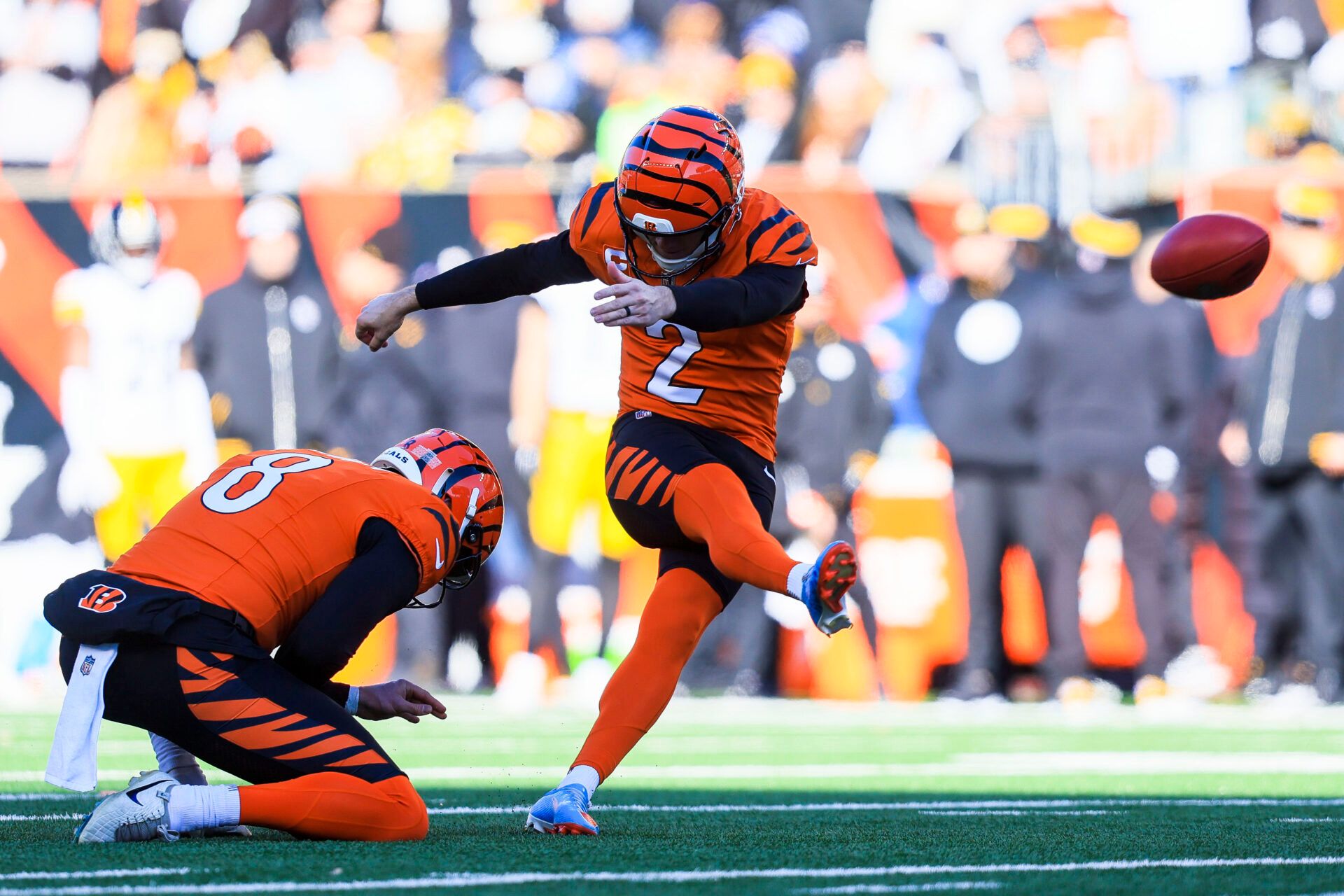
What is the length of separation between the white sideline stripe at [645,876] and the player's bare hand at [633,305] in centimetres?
108

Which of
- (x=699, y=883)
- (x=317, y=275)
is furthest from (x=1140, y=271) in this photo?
(x=699, y=883)

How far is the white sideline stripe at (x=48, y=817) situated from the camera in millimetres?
4328

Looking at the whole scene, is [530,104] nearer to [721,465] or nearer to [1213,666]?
[1213,666]

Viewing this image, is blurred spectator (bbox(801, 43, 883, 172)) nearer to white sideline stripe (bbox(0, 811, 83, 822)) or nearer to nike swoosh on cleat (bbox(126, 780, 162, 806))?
white sideline stripe (bbox(0, 811, 83, 822))

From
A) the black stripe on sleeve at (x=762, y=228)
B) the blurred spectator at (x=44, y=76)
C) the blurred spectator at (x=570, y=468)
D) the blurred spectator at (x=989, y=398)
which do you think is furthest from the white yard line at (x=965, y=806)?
the blurred spectator at (x=44, y=76)

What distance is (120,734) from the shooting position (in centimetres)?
757

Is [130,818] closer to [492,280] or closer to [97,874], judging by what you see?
[97,874]

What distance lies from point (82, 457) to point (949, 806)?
696cm

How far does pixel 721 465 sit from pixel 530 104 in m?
7.18

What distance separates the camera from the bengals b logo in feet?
12.3

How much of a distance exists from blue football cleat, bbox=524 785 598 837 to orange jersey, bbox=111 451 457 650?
55cm

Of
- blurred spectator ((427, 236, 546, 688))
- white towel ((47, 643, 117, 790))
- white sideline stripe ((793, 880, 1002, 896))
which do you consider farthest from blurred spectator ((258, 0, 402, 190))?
white sideline stripe ((793, 880, 1002, 896))

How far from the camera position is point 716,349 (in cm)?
459

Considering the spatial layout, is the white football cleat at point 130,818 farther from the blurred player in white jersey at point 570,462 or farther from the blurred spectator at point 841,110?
the blurred spectator at point 841,110
